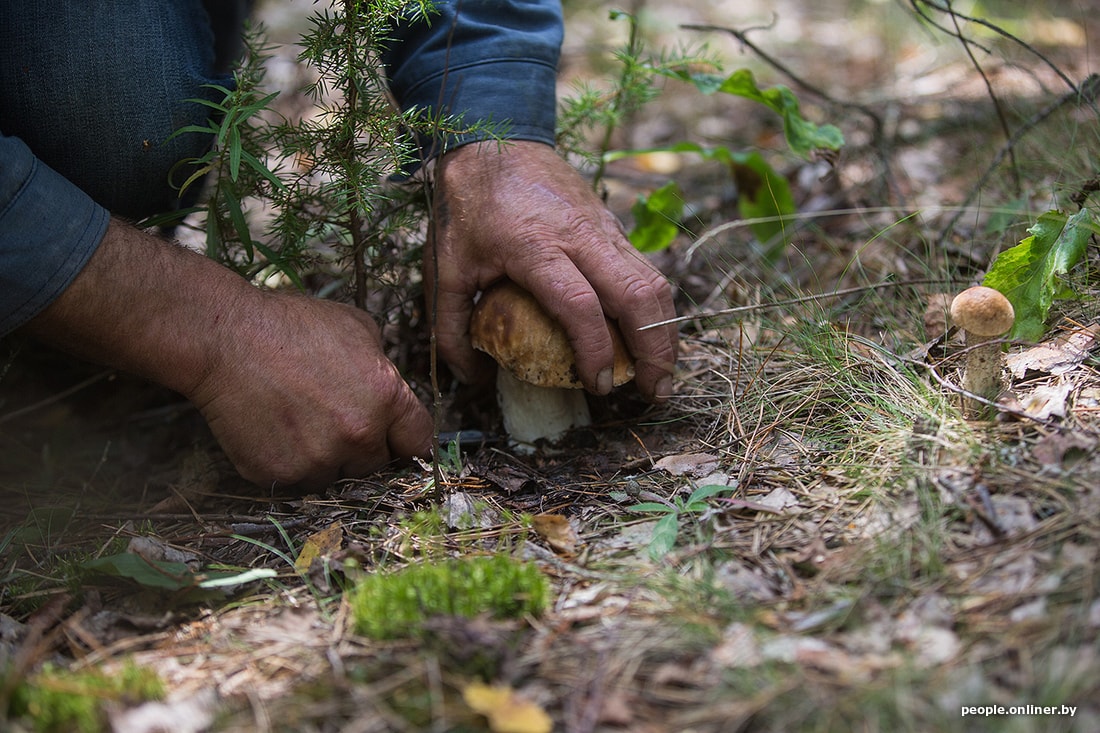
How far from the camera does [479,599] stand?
157 cm

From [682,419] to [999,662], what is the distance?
127 cm

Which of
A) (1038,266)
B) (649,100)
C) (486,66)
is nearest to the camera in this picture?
(1038,266)

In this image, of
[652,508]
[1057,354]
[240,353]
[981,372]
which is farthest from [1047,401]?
[240,353]

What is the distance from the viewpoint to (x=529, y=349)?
2.34 metres

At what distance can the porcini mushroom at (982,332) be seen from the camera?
1884 mm

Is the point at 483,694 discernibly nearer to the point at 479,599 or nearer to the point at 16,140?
the point at 479,599

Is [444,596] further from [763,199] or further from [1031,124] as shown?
[1031,124]

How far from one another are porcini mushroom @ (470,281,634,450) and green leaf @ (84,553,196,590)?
1017 mm

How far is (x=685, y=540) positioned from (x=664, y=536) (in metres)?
0.06

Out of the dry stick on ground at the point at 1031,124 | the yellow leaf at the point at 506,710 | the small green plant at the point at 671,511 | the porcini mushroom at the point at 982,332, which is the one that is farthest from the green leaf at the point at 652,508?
the dry stick on ground at the point at 1031,124

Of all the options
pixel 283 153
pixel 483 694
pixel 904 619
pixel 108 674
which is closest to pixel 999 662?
pixel 904 619

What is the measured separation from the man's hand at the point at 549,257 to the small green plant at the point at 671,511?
1.62ft

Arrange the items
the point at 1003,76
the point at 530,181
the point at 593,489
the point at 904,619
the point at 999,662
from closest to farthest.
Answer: the point at 999,662 → the point at 904,619 → the point at 593,489 → the point at 530,181 → the point at 1003,76

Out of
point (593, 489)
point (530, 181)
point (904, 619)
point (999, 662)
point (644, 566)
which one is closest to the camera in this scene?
point (999, 662)
